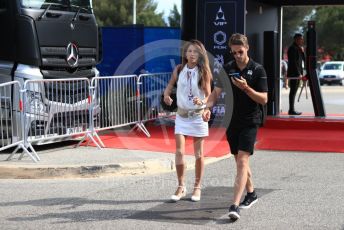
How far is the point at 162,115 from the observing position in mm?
13758

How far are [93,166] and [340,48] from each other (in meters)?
64.8

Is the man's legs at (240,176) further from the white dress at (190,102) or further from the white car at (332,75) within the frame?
the white car at (332,75)

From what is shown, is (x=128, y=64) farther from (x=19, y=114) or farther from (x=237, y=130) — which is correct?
(x=237, y=130)

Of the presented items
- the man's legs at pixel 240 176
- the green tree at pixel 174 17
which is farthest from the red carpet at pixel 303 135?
the green tree at pixel 174 17

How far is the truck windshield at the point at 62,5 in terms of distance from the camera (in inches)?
401

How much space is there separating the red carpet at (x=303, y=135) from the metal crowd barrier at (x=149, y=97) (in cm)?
228

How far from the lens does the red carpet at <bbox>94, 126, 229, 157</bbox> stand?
10.8 metres

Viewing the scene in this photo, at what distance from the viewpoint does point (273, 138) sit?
1234cm

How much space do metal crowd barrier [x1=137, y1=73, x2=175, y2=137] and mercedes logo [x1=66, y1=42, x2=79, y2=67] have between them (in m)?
1.72

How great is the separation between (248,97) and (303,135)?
6.53m

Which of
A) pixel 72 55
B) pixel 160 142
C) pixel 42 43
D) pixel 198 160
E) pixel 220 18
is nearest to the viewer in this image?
pixel 198 160

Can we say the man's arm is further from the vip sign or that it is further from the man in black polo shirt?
the vip sign

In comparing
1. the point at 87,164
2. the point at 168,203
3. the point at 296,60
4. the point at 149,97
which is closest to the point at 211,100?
the point at 168,203

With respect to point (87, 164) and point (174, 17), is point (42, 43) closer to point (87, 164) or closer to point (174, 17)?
point (87, 164)
